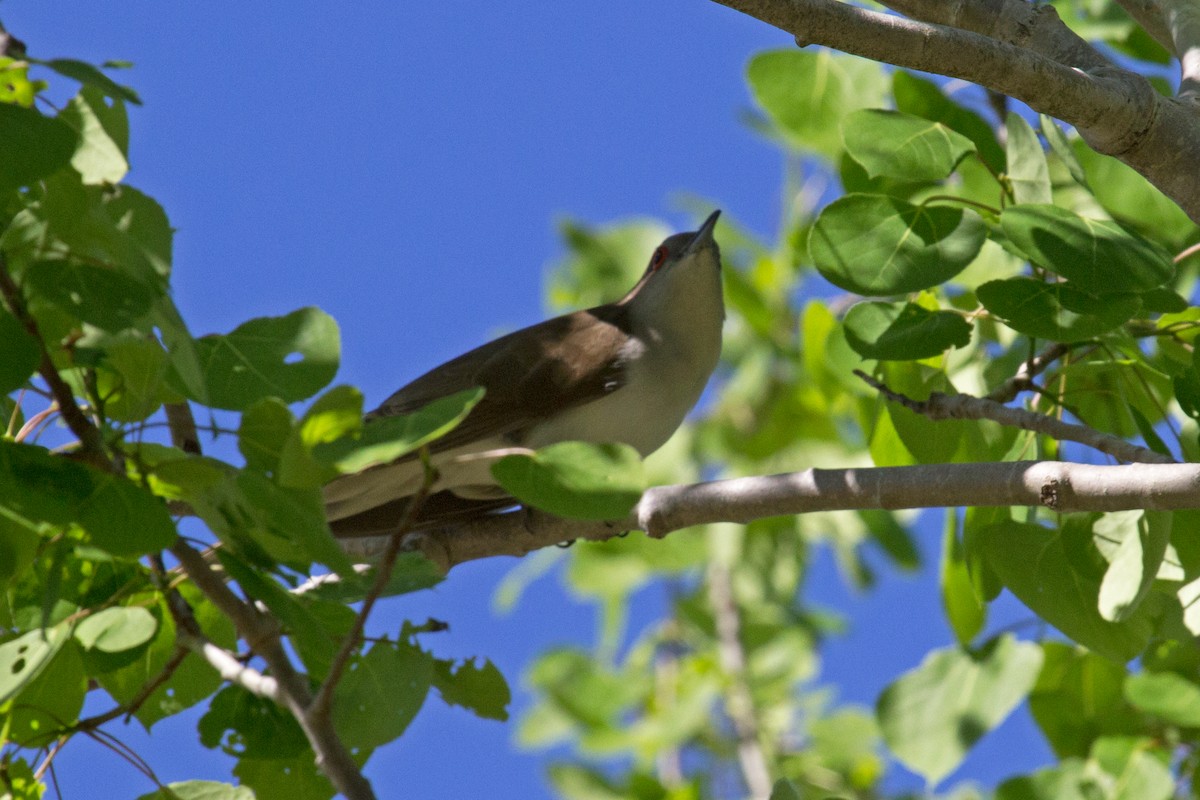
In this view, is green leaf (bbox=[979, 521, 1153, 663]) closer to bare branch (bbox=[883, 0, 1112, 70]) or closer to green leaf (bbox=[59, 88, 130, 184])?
bare branch (bbox=[883, 0, 1112, 70])

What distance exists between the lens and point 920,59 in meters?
2.68

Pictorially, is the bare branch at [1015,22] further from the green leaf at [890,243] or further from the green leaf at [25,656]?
the green leaf at [25,656]

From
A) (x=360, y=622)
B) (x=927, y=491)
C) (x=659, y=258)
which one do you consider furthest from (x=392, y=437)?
(x=659, y=258)

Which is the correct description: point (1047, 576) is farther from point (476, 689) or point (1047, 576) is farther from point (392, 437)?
point (392, 437)

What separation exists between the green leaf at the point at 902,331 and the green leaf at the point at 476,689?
1.15 meters

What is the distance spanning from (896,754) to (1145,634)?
1.01 m

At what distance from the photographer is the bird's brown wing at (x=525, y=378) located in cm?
463

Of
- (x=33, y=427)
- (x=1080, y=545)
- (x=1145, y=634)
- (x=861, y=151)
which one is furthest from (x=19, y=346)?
(x=1145, y=634)

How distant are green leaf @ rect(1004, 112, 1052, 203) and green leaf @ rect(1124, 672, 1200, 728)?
1.70 meters

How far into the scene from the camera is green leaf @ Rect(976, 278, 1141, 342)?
2951 millimetres

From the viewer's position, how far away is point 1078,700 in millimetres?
4398

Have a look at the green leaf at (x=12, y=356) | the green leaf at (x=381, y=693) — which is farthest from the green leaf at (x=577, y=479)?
the green leaf at (x=12, y=356)

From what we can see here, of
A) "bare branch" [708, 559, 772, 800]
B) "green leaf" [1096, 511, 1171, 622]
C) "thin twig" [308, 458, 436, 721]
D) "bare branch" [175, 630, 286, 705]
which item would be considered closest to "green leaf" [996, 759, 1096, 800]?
"green leaf" [1096, 511, 1171, 622]

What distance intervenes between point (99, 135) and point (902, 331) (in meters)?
1.84
